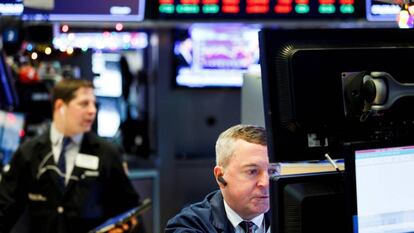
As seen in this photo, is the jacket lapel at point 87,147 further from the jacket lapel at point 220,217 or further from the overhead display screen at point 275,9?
the jacket lapel at point 220,217

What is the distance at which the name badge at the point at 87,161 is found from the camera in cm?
406

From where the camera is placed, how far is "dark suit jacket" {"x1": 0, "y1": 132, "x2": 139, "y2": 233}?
3.98 meters

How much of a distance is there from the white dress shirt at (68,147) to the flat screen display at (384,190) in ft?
8.50

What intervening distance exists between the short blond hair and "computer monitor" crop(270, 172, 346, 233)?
0.36 meters

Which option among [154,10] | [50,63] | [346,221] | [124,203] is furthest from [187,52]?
[346,221]

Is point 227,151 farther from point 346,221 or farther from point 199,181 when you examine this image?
point 199,181

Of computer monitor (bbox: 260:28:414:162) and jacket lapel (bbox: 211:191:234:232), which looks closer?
computer monitor (bbox: 260:28:414:162)

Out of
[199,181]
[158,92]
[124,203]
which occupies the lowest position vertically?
[199,181]

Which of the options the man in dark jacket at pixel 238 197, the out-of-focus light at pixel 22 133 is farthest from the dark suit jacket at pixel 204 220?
the out-of-focus light at pixel 22 133

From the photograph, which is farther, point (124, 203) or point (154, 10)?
point (124, 203)

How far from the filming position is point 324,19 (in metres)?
3.66

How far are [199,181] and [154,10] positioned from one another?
3.07 meters

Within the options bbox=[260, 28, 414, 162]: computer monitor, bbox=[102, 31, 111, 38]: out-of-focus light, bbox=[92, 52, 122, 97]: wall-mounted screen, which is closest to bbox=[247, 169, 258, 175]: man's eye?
bbox=[260, 28, 414, 162]: computer monitor

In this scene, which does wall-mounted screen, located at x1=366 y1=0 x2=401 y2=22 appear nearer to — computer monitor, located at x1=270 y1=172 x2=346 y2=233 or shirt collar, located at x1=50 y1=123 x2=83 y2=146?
computer monitor, located at x1=270 y1=172 x2=346 y2=233
